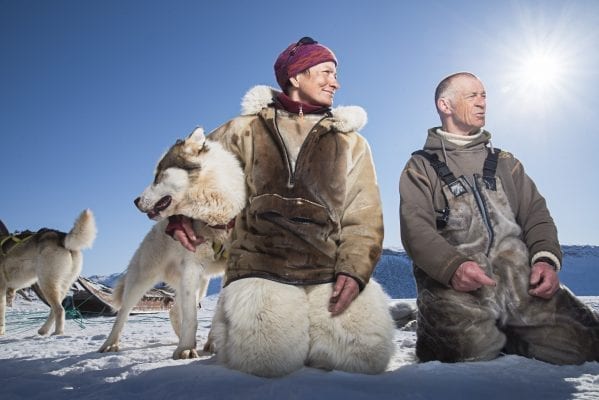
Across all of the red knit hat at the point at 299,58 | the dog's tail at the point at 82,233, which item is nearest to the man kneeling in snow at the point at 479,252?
the red knit hat at the point at 299,58

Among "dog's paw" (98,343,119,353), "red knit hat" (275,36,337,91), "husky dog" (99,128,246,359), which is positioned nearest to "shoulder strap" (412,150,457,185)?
"red knit hat" (275,36,337,91)

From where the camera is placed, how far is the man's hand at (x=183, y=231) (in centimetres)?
232

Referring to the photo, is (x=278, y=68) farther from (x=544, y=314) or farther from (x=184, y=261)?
(x=544, y=314)

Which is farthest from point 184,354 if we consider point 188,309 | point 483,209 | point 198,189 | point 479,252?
point 483,209

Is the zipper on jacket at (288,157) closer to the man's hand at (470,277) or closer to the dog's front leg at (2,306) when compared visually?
the man's hand at (470,277)

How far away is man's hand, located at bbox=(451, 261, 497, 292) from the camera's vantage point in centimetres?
209

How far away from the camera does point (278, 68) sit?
240 centimetres

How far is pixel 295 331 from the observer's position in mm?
1819

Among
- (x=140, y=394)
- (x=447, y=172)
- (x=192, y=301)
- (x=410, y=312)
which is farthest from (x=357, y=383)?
(x=410, y=312)

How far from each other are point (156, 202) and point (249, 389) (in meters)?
1.21

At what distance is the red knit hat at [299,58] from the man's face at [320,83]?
3 centimetres

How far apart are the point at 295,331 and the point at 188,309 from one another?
128 cm

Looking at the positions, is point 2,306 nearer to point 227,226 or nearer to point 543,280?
point 227,226

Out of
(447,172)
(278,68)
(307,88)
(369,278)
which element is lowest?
(369,278)
